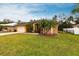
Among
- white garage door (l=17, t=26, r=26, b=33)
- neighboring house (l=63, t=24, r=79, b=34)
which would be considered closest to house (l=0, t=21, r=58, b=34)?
white garage door (l=17, t=26, r=26, b=33)

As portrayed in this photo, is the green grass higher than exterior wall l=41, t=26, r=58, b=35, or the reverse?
exterior wall l=41, t=26, r=58, b=35

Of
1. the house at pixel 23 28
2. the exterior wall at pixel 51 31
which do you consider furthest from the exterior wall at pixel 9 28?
the exterior wall at pixel 51 31

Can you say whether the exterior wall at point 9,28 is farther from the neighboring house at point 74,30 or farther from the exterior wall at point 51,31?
the neighboring house at point 74,30

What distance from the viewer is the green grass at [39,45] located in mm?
5871

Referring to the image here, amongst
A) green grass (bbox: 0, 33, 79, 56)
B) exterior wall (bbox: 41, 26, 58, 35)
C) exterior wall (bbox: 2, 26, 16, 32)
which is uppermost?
exterior wall (bbox: 2, 26, 16, 32)

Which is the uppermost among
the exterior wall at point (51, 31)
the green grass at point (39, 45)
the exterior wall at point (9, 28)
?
the exterior wall at point (9, 28)

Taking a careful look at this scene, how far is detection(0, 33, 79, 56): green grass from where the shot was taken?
19.3 ft

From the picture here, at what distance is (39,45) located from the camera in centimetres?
593

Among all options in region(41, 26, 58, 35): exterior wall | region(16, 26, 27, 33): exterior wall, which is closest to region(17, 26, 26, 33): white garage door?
region(16, 26, 27, 33): exterior wall

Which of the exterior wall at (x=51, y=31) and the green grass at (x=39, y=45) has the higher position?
the exterior wall at (x=51, y=31)

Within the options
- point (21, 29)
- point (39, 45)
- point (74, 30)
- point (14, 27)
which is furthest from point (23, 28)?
point (74, 30)

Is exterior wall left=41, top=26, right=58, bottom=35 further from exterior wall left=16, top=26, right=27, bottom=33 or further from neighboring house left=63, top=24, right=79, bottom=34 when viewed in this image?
exterior wall left=16, top=26, right=27, bottom=33

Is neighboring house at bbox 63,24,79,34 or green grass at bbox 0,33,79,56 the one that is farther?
neighboring house at bbox 63,24,79,34

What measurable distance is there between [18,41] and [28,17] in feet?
1.32
